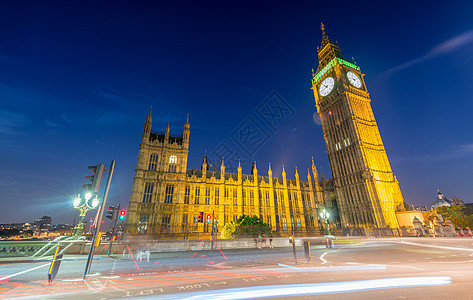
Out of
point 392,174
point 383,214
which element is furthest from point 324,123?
point 383,214

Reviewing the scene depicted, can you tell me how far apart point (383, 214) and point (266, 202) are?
86.0ft

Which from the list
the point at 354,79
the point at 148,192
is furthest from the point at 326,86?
the point at 148,192

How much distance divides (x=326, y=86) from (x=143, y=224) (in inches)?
2544

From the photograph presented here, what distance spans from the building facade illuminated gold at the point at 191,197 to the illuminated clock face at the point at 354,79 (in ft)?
119

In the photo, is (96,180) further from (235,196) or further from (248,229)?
(235,196)

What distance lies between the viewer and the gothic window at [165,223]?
117ft

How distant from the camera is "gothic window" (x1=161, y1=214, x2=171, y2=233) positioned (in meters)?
35.8

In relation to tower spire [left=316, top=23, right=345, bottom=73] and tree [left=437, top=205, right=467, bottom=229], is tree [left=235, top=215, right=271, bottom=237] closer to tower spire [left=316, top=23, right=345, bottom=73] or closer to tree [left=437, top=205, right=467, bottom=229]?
tree [left=437, top=205, right=467, bottom=229]

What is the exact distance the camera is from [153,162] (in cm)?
4044

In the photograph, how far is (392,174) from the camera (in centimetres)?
5009

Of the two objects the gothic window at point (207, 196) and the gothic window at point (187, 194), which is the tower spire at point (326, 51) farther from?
the gothic window at point (187, 194)

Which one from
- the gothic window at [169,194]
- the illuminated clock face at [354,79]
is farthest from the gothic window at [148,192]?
the illuminated clock face at [354,79]

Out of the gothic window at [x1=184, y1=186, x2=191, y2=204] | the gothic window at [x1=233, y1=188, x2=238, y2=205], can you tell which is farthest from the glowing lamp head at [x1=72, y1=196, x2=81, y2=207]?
the gothic window at [x1=233, y1=188, x2=238, y2=205]

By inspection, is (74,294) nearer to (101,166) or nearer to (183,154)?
(101,166)
